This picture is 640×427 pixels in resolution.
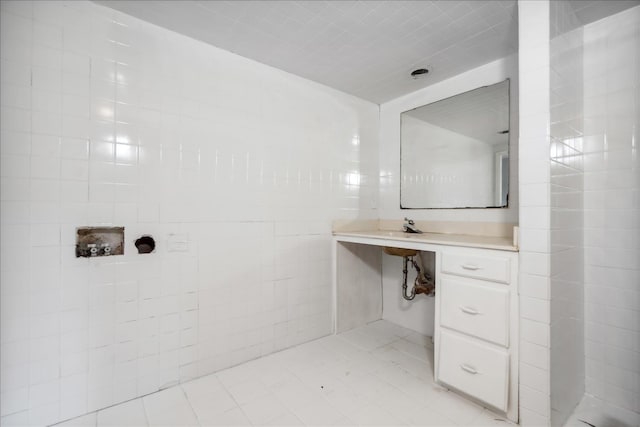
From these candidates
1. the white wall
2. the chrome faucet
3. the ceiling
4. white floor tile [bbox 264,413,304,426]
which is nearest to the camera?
white floor tile [bbox 264,413,304,426]

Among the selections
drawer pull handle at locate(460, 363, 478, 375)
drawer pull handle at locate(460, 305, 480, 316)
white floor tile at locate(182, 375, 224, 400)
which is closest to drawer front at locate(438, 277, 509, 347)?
drawer pull handle at locate(460, 305, 480, 316)

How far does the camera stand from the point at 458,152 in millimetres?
2359

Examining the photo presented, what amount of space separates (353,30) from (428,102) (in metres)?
1.09

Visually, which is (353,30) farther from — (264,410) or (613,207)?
(264,410)

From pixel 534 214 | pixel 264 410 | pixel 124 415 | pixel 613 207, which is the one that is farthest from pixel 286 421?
pixel 613 207

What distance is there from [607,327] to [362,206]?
5.93 feet

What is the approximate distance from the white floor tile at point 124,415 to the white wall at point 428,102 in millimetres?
2318

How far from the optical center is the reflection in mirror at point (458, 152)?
2104mm

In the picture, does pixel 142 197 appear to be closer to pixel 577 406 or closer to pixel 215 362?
pixel 215 362

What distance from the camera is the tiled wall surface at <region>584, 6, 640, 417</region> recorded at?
5.14ft

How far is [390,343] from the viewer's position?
233 cm

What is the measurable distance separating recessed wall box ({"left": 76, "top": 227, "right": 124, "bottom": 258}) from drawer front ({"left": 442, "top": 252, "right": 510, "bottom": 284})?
1.84 m

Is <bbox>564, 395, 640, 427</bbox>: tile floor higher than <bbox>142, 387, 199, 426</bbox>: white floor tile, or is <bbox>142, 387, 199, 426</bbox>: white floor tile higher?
<bbox>142, 387, 199, 426</bbox>: white floor tile

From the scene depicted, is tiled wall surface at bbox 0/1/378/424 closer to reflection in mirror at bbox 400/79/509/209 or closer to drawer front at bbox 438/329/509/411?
reflection in mirror at bbox 400/79/509/209
